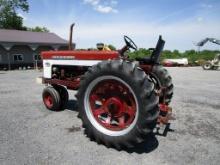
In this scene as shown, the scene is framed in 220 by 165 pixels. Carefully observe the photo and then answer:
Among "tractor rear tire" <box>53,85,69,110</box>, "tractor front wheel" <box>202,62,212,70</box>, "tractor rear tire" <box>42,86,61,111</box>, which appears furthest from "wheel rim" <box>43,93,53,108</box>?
"tractor front wheel" <box>202,62,212,70</box>

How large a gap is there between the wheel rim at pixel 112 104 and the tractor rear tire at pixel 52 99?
2023 mm

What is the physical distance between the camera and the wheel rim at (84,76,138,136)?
3.88 metres

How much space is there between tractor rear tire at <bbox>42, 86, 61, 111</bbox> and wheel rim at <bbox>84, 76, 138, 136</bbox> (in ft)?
6.64

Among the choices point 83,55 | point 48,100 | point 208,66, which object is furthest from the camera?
point 208,66

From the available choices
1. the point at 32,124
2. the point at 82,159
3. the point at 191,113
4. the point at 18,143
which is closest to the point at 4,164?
the point at 18,143

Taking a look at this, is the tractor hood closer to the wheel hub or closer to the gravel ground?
the wheel hub

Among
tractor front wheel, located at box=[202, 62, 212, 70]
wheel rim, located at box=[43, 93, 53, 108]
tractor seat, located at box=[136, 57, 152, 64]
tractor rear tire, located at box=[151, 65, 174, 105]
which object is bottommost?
tractor front wheel, located at box=[202, 62, 212, 70]

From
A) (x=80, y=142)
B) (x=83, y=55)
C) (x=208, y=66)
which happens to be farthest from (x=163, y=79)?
(x=208, y=66)

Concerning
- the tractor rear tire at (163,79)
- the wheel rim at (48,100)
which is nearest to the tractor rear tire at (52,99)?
the wheel rim at (48,100)

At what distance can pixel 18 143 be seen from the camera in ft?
13.4

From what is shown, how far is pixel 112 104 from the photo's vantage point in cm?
406

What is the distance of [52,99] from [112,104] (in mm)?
2480

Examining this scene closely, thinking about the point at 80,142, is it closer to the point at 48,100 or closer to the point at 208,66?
the point at 48,100

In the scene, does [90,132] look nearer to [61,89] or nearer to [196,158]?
[196,158]
